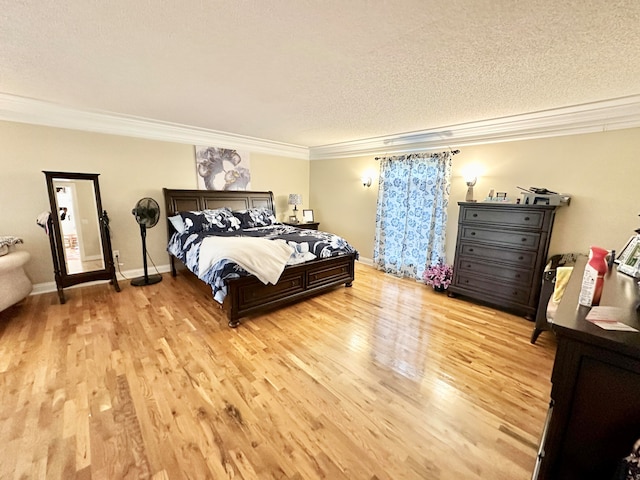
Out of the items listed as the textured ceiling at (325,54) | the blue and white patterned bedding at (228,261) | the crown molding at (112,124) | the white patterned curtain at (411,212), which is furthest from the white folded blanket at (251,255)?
the white patterned curtain at (411,212)

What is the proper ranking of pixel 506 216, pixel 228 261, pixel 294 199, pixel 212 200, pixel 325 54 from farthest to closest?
pixel 294 199, pixel 212 200, pixel 506 216, pixel 228 261, pixel 325 54

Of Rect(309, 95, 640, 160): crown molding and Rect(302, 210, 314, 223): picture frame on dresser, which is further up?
Rect(309, 95, 640, 160): crown molding

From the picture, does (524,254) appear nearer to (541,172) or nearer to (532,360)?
(541,172)

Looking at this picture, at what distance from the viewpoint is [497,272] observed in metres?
3.18

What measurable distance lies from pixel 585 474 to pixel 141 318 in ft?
11.0

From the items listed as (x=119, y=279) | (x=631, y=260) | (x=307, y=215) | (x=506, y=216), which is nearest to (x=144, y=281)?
(x=119, y=279)

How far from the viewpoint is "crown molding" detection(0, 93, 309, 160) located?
116 inches

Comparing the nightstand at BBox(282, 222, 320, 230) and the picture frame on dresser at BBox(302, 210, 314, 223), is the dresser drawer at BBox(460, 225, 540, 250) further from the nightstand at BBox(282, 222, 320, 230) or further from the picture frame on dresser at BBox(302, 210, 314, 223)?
the picture frame on dresser at BBox(302, 210, 314, 223)

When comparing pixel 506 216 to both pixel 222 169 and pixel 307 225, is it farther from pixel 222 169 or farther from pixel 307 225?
pixel 222 169

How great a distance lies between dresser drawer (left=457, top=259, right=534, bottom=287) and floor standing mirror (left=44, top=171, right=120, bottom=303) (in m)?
4.62

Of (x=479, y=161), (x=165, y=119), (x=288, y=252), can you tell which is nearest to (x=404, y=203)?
(x=479, y=161)

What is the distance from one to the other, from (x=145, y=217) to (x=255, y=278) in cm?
212

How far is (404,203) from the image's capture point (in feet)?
14.2

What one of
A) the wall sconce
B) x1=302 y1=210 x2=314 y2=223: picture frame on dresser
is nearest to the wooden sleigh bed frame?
x1=302 y1=210 x2=314 y2=223: picture frame on dresser
